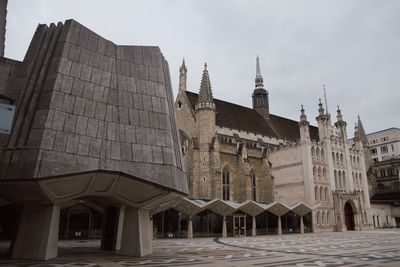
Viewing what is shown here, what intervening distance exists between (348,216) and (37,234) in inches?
1847

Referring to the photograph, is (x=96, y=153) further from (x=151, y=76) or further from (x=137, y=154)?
(x=151, y=76)

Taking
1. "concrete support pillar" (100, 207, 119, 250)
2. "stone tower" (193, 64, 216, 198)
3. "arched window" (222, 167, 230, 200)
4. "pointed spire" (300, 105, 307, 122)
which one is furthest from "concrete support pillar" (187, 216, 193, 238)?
"pointed spire" (300, 105, 307, 122)

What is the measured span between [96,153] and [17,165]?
2923 mm

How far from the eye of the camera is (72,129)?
1390 centimetres

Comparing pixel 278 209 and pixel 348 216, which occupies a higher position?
pixel 278 209

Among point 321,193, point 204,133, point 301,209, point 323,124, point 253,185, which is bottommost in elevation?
point 301,209

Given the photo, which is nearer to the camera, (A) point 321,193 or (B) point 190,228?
(B) point 190,228

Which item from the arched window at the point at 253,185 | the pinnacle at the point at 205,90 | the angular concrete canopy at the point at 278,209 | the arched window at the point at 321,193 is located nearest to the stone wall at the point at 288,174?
the arched window at the point at 321,193

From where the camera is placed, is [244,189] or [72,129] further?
[244,189]

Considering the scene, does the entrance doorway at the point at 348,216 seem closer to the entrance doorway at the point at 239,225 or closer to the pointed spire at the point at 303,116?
the pointed spire at the point at 303,116

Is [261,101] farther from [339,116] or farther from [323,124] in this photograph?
[323,124]

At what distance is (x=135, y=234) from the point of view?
15312 mm

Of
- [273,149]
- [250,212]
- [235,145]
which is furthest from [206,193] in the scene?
[273,149]

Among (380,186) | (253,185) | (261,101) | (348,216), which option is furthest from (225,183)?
(380,186)
